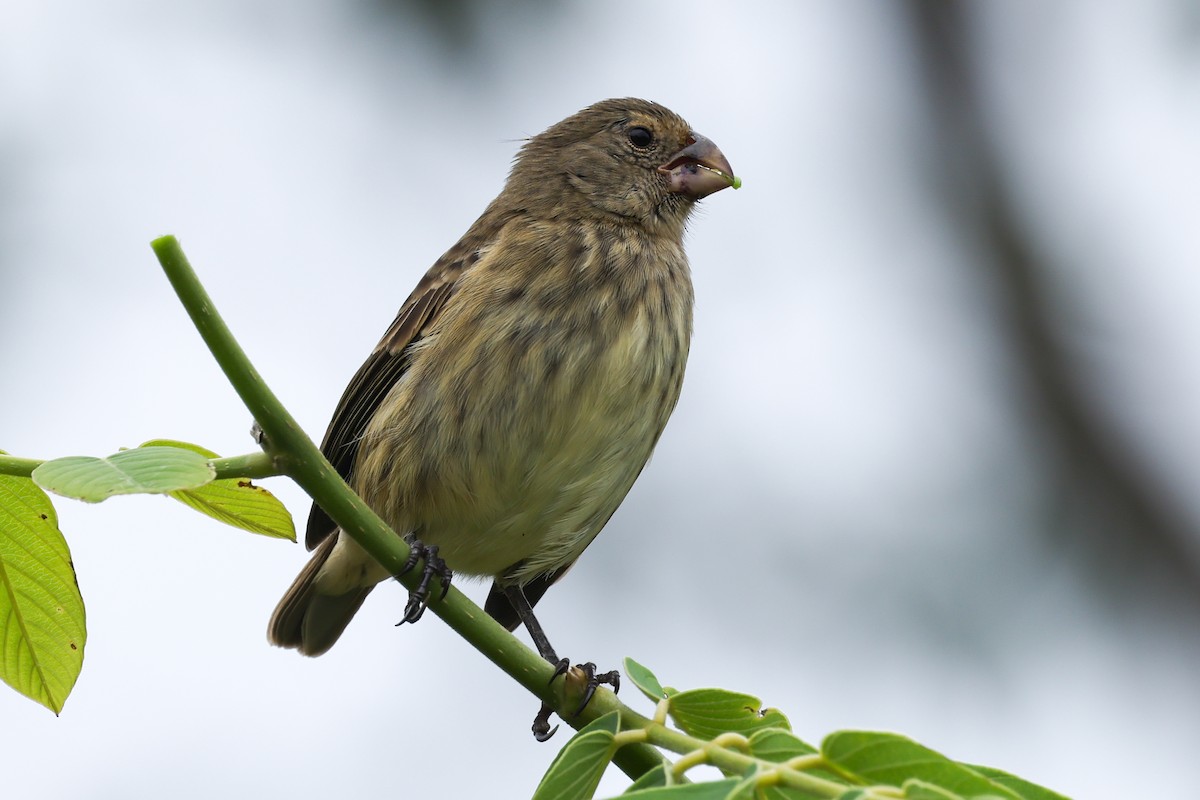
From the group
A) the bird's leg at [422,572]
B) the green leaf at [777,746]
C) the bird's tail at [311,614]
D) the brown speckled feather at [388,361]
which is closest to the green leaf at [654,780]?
the green leaf at [777,746]

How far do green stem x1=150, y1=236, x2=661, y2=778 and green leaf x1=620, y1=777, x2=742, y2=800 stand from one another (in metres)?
0.73

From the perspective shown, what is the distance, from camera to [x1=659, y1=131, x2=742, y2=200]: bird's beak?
4.95m

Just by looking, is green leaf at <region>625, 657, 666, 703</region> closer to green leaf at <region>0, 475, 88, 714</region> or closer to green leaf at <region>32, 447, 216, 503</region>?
green leaf at <region>32, 447, 216, 503</region>

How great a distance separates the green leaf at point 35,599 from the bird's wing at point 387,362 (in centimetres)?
225

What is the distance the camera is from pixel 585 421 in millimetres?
3873

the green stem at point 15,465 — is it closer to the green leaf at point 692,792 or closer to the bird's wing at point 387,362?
the green leaf at point 692,792

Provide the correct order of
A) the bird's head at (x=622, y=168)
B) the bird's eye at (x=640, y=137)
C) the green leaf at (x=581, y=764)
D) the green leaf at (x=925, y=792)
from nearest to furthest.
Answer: the green leaf at (x=925, y=792) < the green leaf at (x=581, y=764) < the bird's head at (x=622, y=168) < the bird's eye at (x=640, y=137)

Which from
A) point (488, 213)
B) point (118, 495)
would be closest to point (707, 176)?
point (488, 213)

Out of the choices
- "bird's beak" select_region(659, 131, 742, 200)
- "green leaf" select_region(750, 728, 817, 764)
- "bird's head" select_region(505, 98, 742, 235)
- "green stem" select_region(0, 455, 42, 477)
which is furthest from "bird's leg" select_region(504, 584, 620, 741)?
"bird's beak" select_region(659, 131, 742, 200)

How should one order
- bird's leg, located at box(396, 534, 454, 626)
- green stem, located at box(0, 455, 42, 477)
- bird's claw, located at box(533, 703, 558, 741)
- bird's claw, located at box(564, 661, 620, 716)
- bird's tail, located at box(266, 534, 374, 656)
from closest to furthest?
green stem, located at box(0, 455, 42, 477)
bird's claw, located at box(564, 661, 620, 716)
bird's leg, located at box(396, 534, 454, 626)
bird's claw, located at box(533, 703, 558, 741)
bird's tail, located at box(266, 534, 374, 656)

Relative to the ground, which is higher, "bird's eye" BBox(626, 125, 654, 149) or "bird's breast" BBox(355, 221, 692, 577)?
"bird's eye" BBox(626, 125, 654, 149)

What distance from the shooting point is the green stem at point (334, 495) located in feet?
5.60

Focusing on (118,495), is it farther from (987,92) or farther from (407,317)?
(987,92)

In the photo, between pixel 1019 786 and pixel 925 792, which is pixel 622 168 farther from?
pixel 925 792
